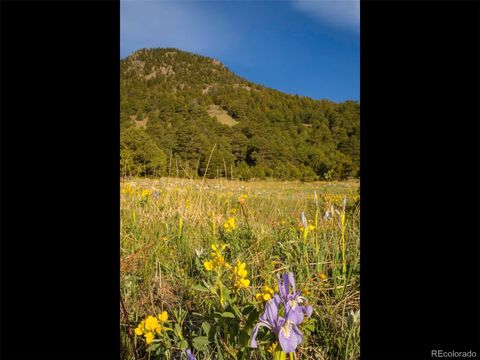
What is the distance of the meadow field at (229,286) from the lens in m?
0.96

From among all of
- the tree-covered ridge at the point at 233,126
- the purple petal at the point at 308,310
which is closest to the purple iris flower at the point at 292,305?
the purple petal at the point at 308,310

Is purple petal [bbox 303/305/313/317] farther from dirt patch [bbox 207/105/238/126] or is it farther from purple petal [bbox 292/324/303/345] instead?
dirt patch [bbox 207/105/238/126]

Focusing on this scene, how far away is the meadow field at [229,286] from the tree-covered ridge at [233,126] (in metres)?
12.6

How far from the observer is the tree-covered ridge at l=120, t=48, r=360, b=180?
2422 centimetres

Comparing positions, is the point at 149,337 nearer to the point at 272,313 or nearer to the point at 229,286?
the point at 272,313

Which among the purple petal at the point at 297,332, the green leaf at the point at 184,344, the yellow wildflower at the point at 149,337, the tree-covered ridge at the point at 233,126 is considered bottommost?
the green leaf at the point at 184,344

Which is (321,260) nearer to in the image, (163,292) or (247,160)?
(163,292)

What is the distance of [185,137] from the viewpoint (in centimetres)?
2773
